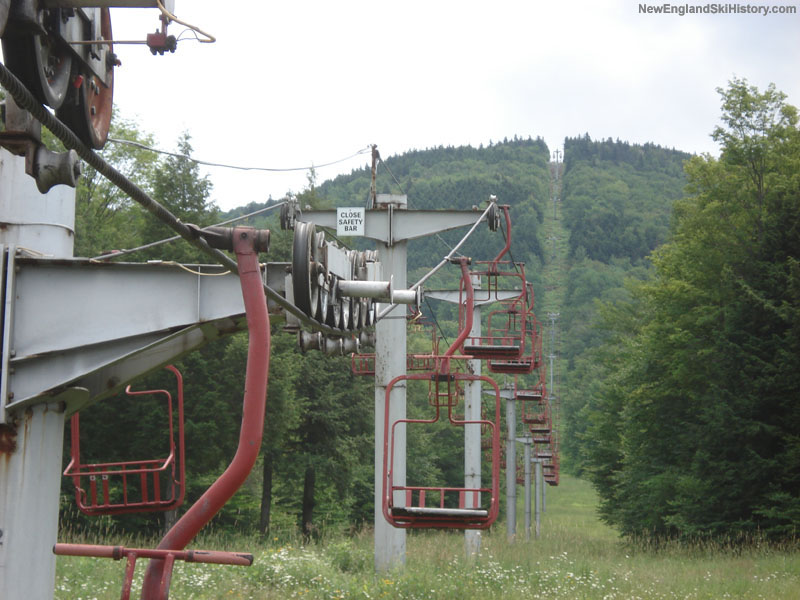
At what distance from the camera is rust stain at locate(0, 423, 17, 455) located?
17.2 ft

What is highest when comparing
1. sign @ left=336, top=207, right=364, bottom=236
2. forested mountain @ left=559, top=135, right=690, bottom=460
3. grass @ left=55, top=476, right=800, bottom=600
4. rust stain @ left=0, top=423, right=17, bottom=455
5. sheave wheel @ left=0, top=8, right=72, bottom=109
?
forested mountain @ left=559, top=135, right=690, bottom=460

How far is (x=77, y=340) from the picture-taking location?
5.50m

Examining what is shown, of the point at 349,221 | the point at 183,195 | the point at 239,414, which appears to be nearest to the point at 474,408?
the point at 349,221

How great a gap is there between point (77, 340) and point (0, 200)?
36.2 inches

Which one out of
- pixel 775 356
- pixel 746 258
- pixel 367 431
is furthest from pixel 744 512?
pixel 367 431

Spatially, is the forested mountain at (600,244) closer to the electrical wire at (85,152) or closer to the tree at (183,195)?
the tree at (183,195)

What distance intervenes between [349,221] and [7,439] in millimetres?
8158

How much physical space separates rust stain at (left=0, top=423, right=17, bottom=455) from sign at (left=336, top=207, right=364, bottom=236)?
795 cm

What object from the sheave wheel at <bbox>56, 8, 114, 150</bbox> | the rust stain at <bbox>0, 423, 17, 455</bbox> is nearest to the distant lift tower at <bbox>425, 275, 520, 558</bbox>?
the rust stain at <bbox>0, 423, 17, 455</bbox>

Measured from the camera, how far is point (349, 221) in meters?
13.1

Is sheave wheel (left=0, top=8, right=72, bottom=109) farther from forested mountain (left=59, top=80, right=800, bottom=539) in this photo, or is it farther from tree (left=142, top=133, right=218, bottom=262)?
tree (left=142, top=133, right=218, bottom=262)

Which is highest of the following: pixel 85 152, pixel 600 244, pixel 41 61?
pixel 600 244

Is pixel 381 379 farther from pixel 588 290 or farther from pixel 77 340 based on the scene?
pixel 588 290

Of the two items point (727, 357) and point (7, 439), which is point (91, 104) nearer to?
point (7, 439)
